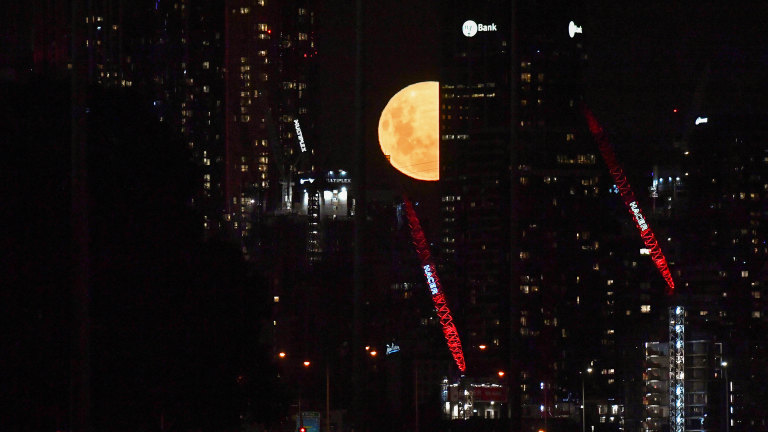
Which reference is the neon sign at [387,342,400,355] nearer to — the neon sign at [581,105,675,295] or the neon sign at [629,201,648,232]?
the neon sign at [581,105,675,295]

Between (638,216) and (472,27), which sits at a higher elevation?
(472,27)

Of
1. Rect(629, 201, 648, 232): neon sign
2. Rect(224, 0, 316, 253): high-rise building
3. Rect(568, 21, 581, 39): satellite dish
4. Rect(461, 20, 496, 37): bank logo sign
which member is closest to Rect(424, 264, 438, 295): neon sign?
Rect(224, 0, 316, 253): high-rise building

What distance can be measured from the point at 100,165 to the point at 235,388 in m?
5.19

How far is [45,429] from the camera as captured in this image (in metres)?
23.5

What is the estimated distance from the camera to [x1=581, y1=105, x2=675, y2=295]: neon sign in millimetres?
123062

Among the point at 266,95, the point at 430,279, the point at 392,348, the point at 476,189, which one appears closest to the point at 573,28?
the point at 476,189

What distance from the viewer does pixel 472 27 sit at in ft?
429

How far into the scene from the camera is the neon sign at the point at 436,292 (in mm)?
120000

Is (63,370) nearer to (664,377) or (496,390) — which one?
(496,390)

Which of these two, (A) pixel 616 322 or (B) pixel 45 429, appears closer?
(B) pixel 45 429

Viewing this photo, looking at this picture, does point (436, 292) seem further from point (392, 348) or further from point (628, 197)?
point (628, 197)

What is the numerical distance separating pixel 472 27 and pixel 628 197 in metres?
21.6

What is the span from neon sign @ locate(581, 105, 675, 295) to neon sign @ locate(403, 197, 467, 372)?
16549 mm

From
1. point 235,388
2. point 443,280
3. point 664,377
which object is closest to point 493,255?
point 443,280
